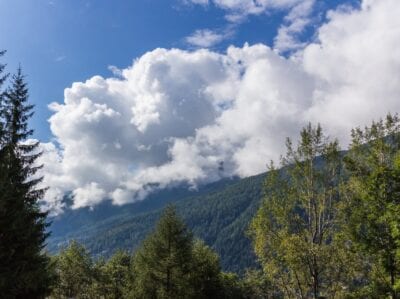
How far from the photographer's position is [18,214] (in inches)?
1054

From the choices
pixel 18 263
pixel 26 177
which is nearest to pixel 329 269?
pixel 18 263

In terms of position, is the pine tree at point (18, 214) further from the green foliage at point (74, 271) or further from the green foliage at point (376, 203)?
the green foliage at point (74, 271)

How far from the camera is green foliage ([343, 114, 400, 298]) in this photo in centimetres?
3169

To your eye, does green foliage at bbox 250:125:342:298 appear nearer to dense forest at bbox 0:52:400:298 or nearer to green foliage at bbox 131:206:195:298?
dense forest at bbox 0:52:400:298

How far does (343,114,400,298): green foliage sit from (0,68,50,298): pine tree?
2223 centimetres

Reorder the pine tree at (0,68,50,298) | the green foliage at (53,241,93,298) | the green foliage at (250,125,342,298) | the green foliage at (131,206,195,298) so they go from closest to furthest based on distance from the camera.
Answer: the pine tree at (0,68,50,298), the green foliage at (250,125,342,298), the green foliage at (131,206,195,298), the green foliage at (53,241,93,298)

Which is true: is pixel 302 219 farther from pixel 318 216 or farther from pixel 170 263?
pixel 170 263

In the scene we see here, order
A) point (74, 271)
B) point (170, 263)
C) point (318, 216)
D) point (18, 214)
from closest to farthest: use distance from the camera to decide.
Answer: point (18, 214) < point (318, 216) < point (170, 263) < point (74, 271)

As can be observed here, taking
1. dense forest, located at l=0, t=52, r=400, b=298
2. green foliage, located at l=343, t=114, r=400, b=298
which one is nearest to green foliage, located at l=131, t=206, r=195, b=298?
dense forest, located at l=0, t=52, r=400, b=298

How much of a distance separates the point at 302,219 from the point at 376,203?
5.56 meters

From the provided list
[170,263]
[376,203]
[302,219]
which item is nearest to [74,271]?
[170,263]

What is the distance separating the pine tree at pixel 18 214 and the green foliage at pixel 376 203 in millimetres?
22235

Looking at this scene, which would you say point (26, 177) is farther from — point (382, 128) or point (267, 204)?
point (382, 128)

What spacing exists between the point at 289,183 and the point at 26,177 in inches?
813
